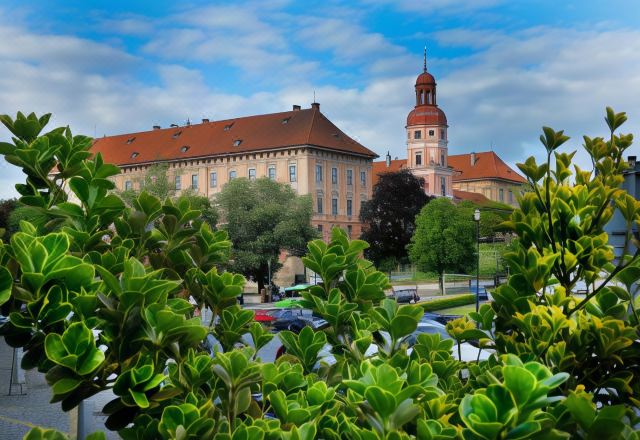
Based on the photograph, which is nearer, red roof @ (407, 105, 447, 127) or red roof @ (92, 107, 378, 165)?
red roof @ (92, 107, 378, 165)

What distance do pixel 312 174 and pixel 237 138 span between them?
11578mm

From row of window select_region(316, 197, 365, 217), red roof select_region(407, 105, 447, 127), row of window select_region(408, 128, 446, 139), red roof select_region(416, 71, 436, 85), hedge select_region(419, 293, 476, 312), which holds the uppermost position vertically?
red roof select_region(416, 71, 436, 85)

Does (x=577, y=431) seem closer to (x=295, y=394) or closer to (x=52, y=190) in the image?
(x=295, y=394)

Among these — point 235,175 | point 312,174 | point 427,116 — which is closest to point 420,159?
point 427,116

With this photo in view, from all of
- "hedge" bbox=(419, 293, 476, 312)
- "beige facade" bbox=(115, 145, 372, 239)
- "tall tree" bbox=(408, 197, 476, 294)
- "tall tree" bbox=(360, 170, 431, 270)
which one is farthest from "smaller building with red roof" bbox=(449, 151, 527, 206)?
"hedge" bbox=(419, 293, 476, 312)

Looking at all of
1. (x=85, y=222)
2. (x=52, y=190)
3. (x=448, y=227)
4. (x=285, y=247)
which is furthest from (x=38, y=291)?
(x=448, y=227)

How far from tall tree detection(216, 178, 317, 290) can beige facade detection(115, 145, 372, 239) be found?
19627mm

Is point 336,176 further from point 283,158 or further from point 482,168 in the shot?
point 482,168

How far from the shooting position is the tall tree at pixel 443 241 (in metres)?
74.2

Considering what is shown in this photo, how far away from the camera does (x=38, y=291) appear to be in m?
2.06

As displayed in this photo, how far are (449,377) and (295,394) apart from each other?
2.30 ft

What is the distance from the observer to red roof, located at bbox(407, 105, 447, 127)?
116 meters

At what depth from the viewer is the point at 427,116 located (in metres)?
117

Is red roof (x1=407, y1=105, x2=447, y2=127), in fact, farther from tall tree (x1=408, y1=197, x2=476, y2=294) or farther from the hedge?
the hedge
